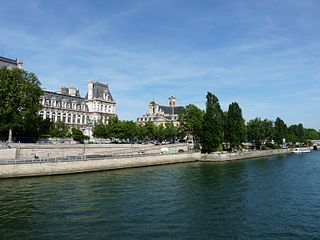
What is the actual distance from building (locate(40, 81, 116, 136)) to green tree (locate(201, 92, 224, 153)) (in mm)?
42511

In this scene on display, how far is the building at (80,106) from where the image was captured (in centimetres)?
12250

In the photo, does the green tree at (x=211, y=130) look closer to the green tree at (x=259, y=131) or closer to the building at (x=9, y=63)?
the green tree at (x=259, y=131)

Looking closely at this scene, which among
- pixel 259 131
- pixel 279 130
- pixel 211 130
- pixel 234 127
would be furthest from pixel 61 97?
pixel 279 130

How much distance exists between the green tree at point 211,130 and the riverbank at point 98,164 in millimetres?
3015

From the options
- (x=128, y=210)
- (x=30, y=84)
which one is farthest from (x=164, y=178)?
(x=30, y=84)

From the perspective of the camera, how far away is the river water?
1012 inches

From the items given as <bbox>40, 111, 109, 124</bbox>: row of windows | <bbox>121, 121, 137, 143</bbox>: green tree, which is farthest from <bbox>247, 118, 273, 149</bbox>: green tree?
<bbox>40, 111, 109, 124</bbox>: row of windows

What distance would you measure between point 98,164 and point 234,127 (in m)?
54.8

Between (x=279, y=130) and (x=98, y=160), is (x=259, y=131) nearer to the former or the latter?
(x=279, y=130)

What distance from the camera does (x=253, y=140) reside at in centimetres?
14188

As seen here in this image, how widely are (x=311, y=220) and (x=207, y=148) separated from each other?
65.0 metres

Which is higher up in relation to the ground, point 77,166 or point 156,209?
point 77,166

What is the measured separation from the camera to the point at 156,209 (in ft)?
106

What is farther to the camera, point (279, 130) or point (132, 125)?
point (279, 130)
